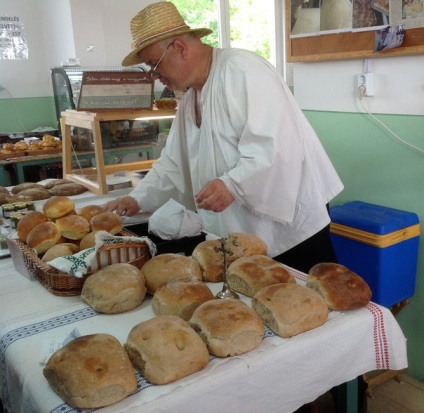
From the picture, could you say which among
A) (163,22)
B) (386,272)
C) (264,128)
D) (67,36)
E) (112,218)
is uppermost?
(67,36)

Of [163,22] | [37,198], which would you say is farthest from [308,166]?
[37,198]

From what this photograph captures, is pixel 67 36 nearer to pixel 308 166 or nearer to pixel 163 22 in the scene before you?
pixel 163 22

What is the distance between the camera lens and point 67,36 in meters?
4.86

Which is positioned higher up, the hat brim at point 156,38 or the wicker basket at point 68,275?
the hat brim at point 156,38

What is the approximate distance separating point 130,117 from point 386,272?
156 cm

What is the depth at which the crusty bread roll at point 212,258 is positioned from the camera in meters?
1.38

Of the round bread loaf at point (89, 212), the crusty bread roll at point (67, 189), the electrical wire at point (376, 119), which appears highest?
the electrical wire at point (376, 119)

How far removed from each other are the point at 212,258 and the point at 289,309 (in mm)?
364

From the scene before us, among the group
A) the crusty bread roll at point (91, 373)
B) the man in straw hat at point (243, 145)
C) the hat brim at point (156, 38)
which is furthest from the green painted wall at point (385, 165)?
the crusty bread roll at point (91, 373)

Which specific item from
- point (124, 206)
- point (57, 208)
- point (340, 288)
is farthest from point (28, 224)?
point (340, 288)

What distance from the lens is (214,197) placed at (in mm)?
1604

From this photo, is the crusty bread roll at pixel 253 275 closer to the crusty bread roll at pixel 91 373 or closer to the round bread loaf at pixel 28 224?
the crusty bread roll at pixel 91 373

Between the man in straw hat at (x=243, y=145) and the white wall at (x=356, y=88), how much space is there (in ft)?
2.33

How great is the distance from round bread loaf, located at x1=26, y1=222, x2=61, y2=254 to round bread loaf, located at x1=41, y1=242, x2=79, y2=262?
0.09 feet
